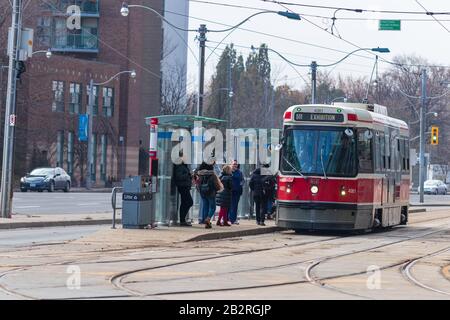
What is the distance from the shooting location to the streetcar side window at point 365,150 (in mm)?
27266

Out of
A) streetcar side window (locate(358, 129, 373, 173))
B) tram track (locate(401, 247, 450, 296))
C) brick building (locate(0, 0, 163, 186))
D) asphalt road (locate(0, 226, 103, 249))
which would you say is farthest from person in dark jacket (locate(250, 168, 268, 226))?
brick building (locate(0, 0, 163, 186))

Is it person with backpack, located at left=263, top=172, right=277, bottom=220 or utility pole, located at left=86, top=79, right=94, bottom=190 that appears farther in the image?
utility pole, located at left=86, top=79, right=94, bottom=190

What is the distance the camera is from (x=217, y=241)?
24078mm

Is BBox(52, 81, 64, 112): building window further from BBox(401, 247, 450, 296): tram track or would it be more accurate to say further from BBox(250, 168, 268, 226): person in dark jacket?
BBox(401, 247, 450, 296): tram track

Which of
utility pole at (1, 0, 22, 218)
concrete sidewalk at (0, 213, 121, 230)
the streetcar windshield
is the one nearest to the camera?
the streetcar windshield

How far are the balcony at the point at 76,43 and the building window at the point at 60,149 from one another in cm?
1032

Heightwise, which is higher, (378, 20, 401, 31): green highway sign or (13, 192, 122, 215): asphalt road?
(378, 20, 401, 31): green highway sign

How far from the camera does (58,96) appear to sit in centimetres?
7462

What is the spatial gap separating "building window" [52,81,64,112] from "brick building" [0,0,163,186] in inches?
2.7

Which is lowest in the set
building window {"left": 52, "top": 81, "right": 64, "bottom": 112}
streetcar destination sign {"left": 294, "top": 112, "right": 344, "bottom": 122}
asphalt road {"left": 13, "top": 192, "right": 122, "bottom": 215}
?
asphalt road {"left": 13, "top": 192, "right": 122, "bottom": 215}

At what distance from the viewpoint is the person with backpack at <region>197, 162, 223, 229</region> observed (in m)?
26.1

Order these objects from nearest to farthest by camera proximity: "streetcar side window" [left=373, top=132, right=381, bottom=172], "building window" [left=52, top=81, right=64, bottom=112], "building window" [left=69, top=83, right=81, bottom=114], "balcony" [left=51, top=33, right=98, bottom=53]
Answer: "streetcar side window" [left=373, top=132, right=381, bottom=172], "building window" [left=52, top=81, right=64, bottom=112], "building window" [left=69, top=83, right=81, bottom=114], "balcony" [left=51, top=33, right=98, bottom=53]

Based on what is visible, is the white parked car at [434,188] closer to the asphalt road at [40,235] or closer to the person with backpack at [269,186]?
the person with backpack at [269,186]
